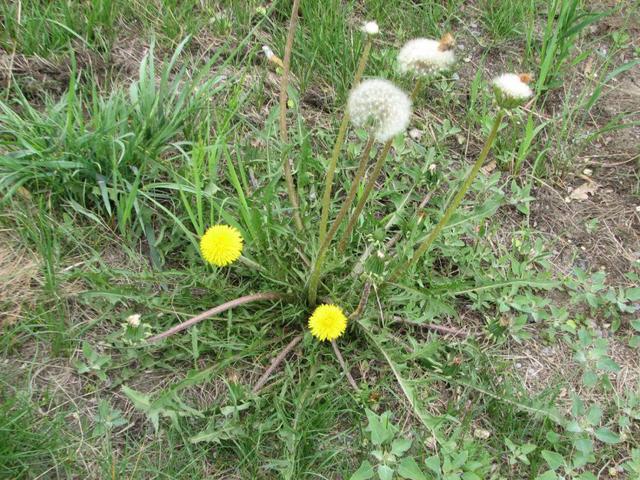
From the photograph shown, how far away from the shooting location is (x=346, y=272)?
7.44ft

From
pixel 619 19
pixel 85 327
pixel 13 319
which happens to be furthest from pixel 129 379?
pixel 619 19

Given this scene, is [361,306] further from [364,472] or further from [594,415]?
[594,415]

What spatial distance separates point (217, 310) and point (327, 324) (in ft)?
1.13

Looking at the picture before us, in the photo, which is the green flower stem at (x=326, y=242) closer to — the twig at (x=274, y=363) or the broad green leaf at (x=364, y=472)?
the twig at (x=274, y=363)

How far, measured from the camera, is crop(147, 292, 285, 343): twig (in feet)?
6.14

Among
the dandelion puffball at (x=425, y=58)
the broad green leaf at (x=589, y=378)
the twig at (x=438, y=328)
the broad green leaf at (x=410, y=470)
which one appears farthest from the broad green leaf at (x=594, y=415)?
the dandelion puffball at (x=425, y=58)

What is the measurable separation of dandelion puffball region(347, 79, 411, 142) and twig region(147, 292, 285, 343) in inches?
27.2

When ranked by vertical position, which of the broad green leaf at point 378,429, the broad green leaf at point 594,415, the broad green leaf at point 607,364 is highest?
the broad green leaf at point 607,364

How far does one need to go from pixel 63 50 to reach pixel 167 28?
0.45 meters

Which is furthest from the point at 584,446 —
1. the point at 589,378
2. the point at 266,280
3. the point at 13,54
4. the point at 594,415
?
the point at 13,54

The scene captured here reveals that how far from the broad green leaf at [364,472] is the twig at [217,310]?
63cm

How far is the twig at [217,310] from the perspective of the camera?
6.14 feet

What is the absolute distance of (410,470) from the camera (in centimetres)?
174

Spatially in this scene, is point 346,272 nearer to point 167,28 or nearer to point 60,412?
point 60,412
